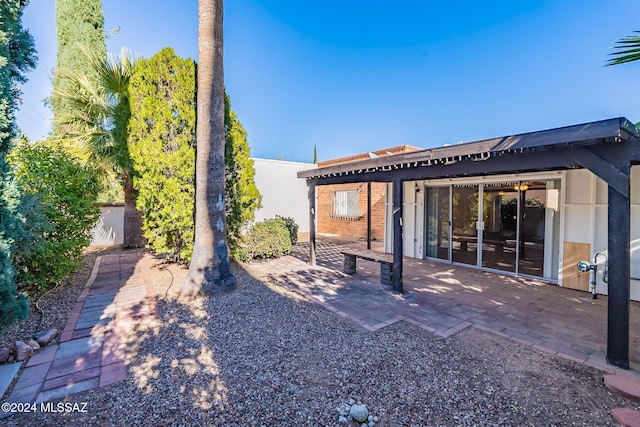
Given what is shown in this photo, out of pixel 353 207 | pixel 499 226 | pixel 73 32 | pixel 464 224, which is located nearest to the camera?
pixel 499 226

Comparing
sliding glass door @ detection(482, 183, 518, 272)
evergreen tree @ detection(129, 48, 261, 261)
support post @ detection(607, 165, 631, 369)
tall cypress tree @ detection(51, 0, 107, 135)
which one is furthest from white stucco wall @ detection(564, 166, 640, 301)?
tall cypress tree @ detection(51, 0, 107, 135)

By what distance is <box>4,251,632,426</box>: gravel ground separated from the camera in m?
2.25

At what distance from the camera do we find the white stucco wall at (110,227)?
1067 cm

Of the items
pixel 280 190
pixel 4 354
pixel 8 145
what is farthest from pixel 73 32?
pixel 4 354

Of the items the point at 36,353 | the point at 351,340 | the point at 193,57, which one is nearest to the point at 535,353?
the point at 351,340

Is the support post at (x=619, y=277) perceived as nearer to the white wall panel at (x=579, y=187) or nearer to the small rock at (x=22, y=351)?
the white wall panel at (x=579, y=187)

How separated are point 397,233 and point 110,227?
1132cm

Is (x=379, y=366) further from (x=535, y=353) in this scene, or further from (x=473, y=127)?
(x=473, y=127)

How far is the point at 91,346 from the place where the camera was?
3371 mm

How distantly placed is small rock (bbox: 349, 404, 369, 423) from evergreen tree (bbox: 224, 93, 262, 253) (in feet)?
19.0

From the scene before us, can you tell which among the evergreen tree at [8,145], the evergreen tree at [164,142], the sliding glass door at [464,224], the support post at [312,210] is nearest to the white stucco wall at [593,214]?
the sliding glass door at [464,224]

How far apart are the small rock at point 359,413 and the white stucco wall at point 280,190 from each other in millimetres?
12598

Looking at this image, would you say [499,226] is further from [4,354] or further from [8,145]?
[4,354]

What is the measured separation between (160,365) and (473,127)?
20.4m
